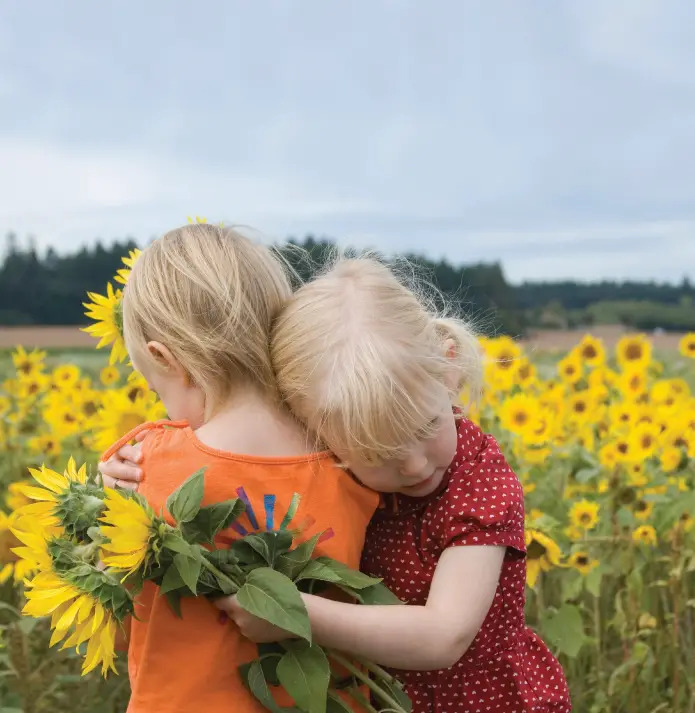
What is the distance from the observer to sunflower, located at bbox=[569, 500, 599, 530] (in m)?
2.31

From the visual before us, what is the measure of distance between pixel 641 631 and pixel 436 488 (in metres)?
0.98

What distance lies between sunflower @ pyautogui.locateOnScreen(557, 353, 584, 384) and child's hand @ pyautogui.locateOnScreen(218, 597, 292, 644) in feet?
8.67

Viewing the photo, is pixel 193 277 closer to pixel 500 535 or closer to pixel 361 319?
pixel 361 319

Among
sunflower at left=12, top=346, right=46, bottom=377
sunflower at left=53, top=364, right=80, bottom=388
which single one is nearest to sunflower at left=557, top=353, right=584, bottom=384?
sunflower at left=53, top=364, right=80, bottom=388

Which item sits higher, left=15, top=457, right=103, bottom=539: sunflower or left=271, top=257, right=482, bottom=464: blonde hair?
left=271, top=257, right=482, bottom=464: blonde hair

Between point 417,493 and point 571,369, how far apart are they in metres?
2.51

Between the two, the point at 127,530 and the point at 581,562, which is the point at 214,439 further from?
the point at 581,562

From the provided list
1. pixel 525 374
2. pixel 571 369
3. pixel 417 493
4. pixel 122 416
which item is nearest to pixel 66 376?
pixel 122 416

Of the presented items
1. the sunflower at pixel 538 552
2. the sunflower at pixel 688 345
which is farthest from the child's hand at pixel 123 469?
the sunflower at pixel 688 345

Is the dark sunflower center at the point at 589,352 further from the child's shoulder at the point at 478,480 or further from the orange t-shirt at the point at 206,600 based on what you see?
the orange t-shirt at the point at 206,600

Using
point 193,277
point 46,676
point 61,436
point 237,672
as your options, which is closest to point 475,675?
point 237,672

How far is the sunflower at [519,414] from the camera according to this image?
286cm

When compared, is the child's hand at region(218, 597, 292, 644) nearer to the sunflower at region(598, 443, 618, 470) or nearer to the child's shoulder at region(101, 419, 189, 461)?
the child's shoulder at region(101, 419, 189, 461)

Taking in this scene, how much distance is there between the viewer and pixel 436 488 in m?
1.38
